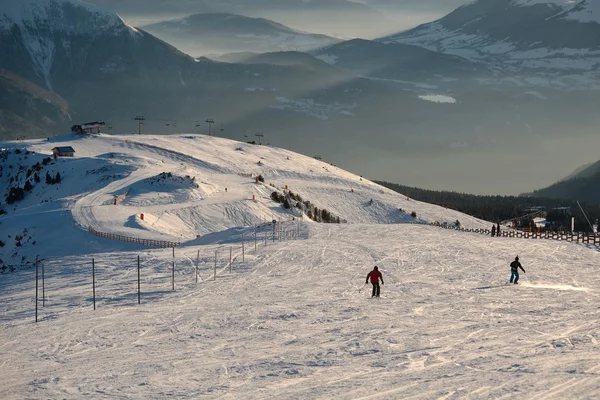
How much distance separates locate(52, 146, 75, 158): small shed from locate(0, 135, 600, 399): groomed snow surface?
48.4 m

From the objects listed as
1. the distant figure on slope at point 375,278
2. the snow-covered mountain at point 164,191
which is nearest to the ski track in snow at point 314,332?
the distant figure on slope at point 375,278

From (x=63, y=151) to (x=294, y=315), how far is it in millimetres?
114312

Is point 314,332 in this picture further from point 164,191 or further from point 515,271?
point 164,191

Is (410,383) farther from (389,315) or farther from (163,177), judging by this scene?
(163,177)

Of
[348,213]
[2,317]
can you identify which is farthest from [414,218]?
[2,317]

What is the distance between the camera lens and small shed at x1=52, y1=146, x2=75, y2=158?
Answer: 140 meters

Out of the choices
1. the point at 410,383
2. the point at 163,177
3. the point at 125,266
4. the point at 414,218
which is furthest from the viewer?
the point at 414,218

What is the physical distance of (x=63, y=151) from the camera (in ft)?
465

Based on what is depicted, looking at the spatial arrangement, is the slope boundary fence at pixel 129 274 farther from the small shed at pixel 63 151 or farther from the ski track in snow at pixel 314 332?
the small shed at pixel 63 151

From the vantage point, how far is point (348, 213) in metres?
134

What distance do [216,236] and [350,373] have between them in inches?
2034

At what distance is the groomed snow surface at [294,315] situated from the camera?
2355 centimetres

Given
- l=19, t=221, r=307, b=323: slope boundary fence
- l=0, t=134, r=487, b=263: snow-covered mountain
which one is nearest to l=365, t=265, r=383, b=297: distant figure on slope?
l=19, t=221, r=307, b=323: slope boundary fence

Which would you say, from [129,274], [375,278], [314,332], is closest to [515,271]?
[375,278]
